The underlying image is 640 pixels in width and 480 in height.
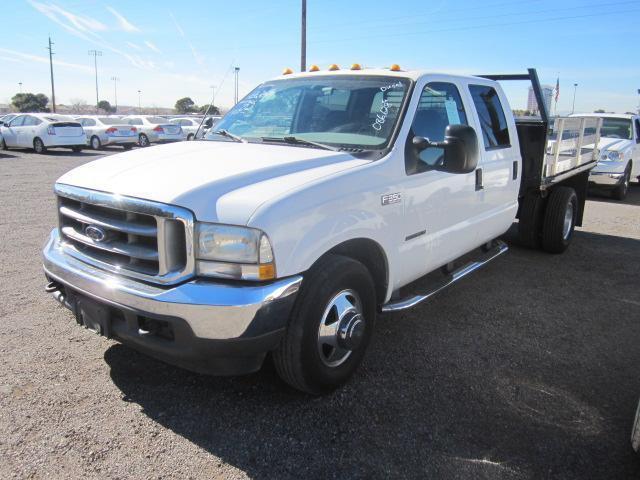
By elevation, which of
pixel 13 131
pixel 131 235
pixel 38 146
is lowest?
pixel 38 146

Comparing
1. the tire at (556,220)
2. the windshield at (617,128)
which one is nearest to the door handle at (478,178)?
the tire at (556,220)

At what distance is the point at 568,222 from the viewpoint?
6.92 meters

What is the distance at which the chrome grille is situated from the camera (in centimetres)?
258

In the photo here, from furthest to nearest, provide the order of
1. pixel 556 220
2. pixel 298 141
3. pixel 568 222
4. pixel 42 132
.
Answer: pixel 42 132, pixel 568 222, pixel 556 220, pixel 298 141

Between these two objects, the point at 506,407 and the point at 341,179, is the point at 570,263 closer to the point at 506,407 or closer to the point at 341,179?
the point at 506,407

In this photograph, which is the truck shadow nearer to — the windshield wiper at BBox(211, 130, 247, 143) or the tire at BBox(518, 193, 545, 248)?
the windshield wiper at BBox(211, 130, 247, 143)

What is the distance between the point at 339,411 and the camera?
120 inches

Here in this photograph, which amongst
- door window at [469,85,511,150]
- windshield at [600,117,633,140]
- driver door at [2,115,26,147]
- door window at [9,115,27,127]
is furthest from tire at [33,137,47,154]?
door window at [469,85,511,150]

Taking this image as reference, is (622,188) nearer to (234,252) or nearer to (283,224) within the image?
(283,224)

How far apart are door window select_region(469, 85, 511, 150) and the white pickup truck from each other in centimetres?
14

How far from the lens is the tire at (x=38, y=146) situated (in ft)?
65.9

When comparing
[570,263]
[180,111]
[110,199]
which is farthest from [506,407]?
[180,111]

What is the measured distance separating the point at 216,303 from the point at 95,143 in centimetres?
2380

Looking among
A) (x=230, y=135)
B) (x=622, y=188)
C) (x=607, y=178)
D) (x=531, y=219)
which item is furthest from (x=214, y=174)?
(x=622, y=188)
